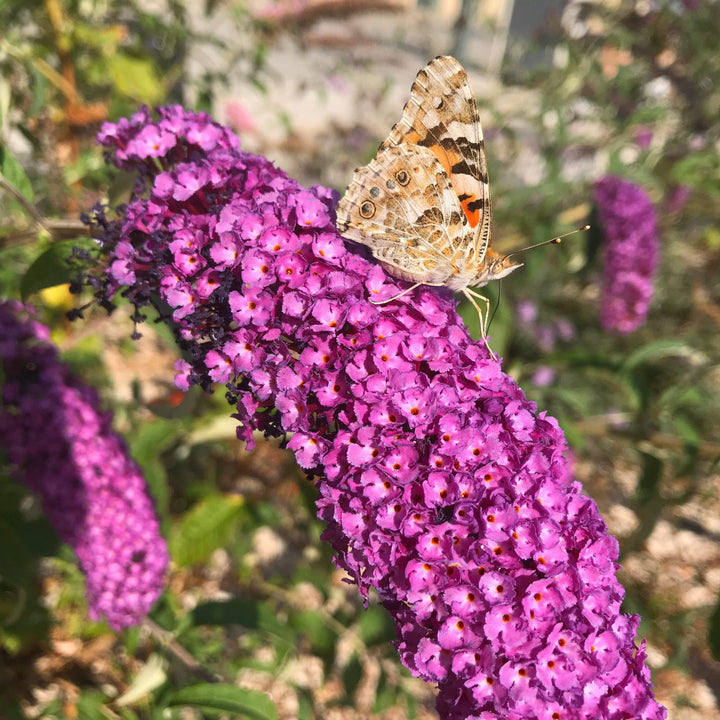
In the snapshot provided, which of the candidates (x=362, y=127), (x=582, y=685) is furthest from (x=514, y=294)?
(x=582, y=685)

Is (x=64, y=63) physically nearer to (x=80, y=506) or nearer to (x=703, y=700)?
(x=80, y=506)

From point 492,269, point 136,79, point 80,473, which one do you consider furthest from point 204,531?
point 136,79

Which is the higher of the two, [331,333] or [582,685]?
[331,333]

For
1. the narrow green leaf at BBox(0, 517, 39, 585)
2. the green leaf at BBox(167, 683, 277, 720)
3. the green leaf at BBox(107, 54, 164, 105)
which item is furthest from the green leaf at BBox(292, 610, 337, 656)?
the green leaf at BBox(107, 54, 164, 105)

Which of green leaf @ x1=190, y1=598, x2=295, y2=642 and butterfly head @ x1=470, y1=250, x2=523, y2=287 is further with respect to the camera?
green leaf @ x1=190, y1=598, x2=295, y2=642

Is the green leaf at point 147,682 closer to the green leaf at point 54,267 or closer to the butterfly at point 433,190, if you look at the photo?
the green leaf at point 54,267

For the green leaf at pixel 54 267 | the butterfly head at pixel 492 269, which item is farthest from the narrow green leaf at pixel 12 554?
the butterfly head at pixel 492 269

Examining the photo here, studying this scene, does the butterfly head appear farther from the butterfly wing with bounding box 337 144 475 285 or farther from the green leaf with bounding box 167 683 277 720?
the green leaf with bounding box 167 683 277 720

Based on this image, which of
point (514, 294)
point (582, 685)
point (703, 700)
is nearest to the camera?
point (582, 685)
